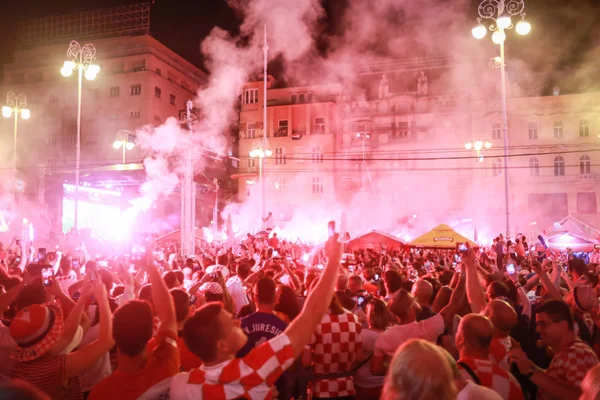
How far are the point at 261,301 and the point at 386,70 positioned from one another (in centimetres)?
4653

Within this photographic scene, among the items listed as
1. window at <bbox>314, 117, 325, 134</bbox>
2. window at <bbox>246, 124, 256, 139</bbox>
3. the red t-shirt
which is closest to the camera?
the red t-shirt

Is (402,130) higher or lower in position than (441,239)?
higher

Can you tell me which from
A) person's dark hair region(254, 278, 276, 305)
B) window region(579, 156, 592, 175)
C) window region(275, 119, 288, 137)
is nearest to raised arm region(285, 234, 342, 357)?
person's dark hair region(254, 278, 276, 305)

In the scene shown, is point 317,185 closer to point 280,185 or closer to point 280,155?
point 280,185

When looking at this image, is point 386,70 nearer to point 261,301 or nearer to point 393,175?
point 393,175

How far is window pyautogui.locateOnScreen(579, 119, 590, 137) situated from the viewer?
4319 cm

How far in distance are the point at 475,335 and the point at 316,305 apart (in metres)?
1.39

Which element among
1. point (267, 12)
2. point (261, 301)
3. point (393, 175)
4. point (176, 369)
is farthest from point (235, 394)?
point (393, 175)

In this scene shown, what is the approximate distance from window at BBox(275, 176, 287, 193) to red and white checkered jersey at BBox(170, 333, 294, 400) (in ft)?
150

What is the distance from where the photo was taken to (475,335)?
141 inches

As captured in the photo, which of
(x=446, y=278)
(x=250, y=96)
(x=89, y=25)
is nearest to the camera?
(x=446, y=278)

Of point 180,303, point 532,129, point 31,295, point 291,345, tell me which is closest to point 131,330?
point 291,345

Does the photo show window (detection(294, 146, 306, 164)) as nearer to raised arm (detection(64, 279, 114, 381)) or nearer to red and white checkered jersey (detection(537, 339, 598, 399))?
red and white checkered jersey (detection(537, 339, 598, 399))

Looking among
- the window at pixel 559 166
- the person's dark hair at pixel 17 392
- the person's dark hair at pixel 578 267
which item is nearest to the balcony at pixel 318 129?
the window at pixel 559 166
